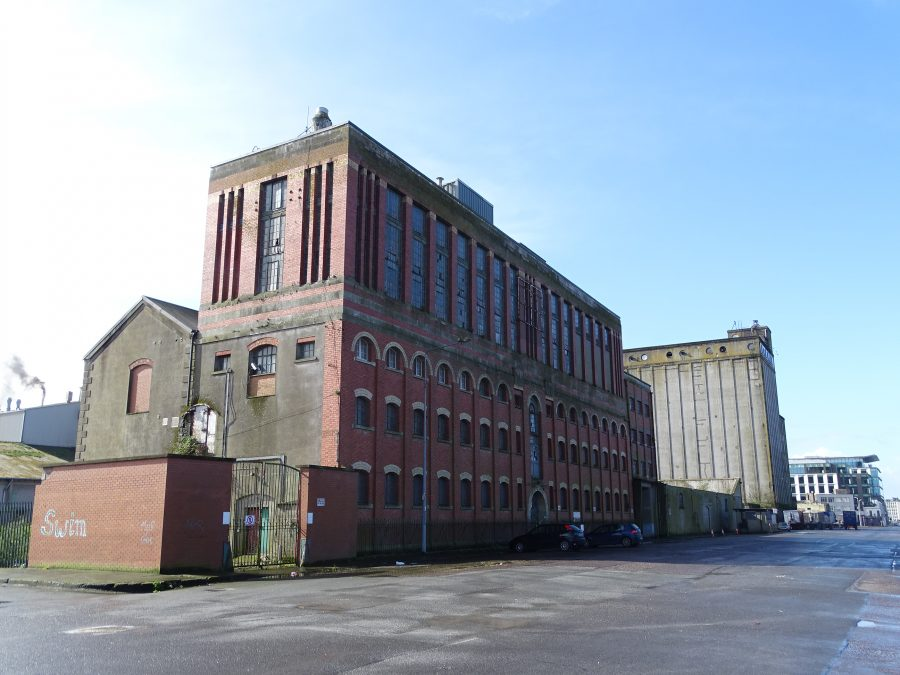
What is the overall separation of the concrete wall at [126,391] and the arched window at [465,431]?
47.9ft

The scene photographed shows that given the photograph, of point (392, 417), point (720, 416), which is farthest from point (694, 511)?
point (392, 417)

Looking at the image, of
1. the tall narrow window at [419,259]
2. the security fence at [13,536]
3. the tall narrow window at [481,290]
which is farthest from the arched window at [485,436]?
the security fence at [13,536]

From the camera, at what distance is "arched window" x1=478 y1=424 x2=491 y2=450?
42750 mm

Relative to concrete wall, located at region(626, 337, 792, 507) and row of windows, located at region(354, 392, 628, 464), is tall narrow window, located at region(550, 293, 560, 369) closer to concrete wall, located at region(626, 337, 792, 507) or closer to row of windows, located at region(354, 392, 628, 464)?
row of windows, located at region(354, 392, 628, 464)

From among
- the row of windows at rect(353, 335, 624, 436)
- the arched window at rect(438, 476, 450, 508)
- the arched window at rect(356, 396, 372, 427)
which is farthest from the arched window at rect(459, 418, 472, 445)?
the arched window at rect(356, 396, 372, 427)

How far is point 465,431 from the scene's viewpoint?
41.5 meters

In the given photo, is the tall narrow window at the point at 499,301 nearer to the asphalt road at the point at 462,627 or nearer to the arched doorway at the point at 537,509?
the arched doorway at the point at 537,509

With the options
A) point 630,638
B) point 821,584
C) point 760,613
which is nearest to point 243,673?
point 630,638

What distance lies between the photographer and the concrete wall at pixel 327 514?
85.5ft

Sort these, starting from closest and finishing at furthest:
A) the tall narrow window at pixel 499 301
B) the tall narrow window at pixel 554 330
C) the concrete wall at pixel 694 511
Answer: the tall narrow window at pixel 499 301
the tall narrow window at pixel 554 330
the concrete wall at pixel 694 511

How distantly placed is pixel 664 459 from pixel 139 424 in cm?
8429

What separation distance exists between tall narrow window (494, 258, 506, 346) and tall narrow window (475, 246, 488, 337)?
1380mm

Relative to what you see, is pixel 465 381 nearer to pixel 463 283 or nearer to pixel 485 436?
pixel 485 436

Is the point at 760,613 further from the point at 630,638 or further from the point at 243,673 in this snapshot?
the point at 243,673
